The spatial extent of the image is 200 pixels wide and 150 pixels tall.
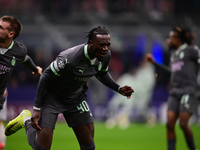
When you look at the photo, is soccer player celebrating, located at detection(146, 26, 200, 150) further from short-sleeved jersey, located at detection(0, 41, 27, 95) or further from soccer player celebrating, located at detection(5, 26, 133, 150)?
short-sleeved jersey, located at detection(0, 41, 27, 95)

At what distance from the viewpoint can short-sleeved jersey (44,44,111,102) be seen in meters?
4.80

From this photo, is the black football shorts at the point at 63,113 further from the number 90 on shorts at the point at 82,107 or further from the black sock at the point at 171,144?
the black sock at the point at 171,144

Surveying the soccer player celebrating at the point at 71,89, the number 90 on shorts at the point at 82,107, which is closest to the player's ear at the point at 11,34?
the soccer player celebrating at the point at 71,89

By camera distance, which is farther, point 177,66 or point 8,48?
point 177,66

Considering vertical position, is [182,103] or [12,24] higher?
[12,24]

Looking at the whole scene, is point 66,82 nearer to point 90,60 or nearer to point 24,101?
point 90,60

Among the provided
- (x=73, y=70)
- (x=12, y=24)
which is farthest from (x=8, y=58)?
(x=73, y=70)

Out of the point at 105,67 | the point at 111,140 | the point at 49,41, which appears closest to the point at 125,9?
the point at 49,41

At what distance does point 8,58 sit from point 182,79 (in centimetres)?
349

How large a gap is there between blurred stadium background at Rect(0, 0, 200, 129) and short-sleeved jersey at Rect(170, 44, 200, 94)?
8.46 m

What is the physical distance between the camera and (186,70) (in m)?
7.00

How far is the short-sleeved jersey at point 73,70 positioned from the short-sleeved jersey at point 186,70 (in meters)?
2.22

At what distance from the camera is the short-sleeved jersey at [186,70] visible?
6979 mm

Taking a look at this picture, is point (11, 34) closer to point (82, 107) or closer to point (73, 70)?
point (73, 70)
